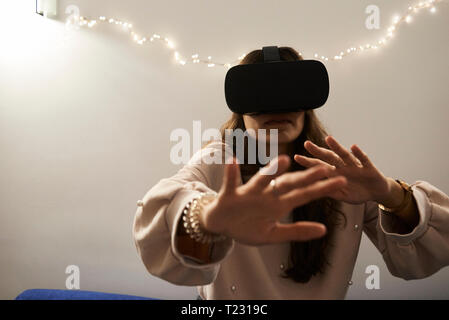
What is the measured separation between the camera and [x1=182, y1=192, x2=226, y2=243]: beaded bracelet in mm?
507

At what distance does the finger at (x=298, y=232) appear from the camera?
0.42m

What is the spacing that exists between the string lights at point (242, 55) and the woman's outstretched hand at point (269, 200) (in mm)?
1217

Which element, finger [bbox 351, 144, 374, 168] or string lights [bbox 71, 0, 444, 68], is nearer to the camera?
finger [bbox 351, 144, 374, 168]

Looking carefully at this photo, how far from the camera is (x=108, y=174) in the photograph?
171cm

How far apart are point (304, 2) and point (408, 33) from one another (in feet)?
1.48

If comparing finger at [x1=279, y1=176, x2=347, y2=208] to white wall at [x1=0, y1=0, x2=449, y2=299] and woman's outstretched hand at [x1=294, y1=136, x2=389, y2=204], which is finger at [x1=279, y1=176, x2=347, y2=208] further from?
white wall at [x1=0, y1=0, x2=449, y2=299]

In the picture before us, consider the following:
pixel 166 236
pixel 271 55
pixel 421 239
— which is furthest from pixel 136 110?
pixel 421 239

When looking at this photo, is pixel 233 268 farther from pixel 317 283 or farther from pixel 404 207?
pixel 404 207

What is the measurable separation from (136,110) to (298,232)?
54.0 inches

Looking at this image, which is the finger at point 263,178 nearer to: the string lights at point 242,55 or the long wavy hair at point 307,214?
the long wavy hair at point 307,214

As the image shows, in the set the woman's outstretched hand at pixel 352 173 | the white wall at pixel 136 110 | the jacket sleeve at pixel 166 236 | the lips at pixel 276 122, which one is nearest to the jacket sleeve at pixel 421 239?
the woman's outstretched hand at pixel 352 173

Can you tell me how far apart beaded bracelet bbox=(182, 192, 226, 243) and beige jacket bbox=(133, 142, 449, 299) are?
0.05ft

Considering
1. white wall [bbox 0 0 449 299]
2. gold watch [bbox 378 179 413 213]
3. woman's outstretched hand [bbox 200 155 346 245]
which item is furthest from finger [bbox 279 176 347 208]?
white wall [bbox 0 0 449 299]
